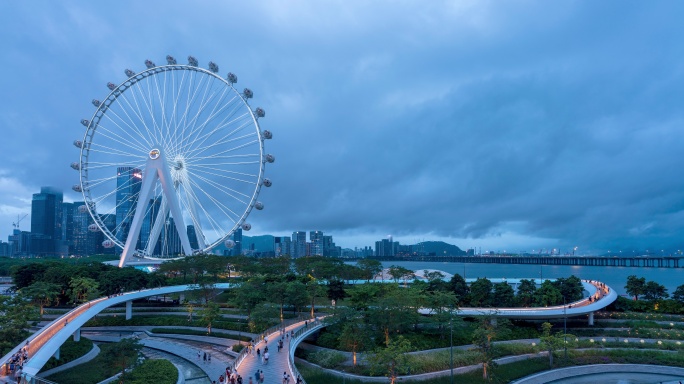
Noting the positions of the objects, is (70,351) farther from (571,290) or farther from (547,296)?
(571,290)

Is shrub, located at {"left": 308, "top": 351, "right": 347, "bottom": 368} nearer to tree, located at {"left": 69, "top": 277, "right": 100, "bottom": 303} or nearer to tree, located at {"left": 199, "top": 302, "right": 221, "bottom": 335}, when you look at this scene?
tree, located at {"left": 199, "top": 302, "right": 221, "bottom": 335}

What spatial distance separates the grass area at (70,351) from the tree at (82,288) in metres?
8.80

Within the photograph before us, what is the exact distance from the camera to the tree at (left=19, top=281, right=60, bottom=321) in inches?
1559

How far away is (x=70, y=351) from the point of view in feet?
104

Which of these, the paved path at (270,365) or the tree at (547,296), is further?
the tree at (547,296)

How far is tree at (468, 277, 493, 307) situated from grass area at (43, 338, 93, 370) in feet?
117

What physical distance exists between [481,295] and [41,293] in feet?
140

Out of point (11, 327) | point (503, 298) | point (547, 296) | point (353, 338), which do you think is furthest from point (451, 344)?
point (11, 327)

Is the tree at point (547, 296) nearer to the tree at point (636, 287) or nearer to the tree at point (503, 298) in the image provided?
the tree at point (503, 298)

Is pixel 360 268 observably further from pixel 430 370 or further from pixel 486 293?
pixel 430 370

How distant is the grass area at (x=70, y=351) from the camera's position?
2919 cm

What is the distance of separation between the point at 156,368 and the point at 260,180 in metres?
30.4

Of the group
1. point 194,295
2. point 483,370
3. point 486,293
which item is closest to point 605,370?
point 483,370

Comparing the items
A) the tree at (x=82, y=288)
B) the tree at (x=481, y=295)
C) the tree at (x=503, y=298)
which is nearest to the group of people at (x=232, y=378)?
the tree at (x=82, y=288)
